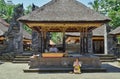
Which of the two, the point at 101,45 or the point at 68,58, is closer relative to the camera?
the point at 68,58

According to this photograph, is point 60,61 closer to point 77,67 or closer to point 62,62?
point 62,62

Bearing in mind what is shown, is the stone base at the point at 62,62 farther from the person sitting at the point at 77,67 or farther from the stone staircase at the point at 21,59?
the stone staircase at the point at 21,59

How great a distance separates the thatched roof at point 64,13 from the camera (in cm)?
1588

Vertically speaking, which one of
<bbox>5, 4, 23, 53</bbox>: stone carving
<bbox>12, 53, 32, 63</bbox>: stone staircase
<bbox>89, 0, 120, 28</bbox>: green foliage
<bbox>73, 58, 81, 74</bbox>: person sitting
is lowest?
<bbox>73, 58, 81, 74</bbox>: person sitting

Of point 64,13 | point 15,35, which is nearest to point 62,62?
point 64,13

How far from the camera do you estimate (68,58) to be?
52.9ft

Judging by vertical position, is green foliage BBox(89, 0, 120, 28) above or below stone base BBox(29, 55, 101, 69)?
above

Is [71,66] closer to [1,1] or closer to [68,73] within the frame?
[68,73]

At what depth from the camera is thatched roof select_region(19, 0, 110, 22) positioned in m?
15.9

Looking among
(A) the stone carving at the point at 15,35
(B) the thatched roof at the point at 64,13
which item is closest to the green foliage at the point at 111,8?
(A) the stone carving at the point at 15,35

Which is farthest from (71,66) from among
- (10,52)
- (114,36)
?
(114,36)

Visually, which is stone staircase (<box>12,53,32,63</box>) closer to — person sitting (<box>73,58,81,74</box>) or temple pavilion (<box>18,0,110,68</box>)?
temple pavilion (<box>18,0,110,68</box>)

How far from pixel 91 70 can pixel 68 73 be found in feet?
4.84

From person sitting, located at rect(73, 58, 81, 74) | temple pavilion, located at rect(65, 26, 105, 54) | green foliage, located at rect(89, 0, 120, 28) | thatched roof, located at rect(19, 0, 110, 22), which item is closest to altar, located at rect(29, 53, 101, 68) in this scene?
person sitting, located at rect(73, 58, 81, 74)
